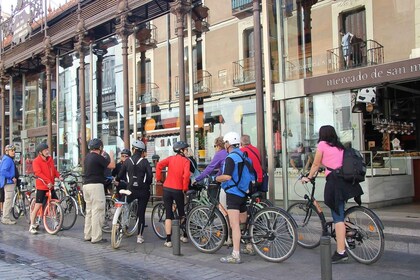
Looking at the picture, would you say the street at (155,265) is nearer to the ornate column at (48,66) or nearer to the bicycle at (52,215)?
the bicycle at (52,215)

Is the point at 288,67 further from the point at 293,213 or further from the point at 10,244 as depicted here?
the point at 10,244

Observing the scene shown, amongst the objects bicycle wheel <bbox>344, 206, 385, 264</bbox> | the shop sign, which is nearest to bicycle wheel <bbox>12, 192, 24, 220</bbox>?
the shop sign

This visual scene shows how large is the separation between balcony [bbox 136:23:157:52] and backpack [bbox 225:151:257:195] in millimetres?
7685

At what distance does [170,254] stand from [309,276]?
7.34 feet

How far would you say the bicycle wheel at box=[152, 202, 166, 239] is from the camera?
775 centimetres

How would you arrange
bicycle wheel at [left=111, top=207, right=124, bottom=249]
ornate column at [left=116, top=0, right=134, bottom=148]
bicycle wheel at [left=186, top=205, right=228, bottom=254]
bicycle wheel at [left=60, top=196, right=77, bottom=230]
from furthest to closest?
ornate column at [left=116, top=0, right=134, bottom=148], bicycle wheel at [left=60, top=196, right=77, bottom=230], bicycle wheel at [left=111, top=207, right=124, bottom=249], bicycle wheel at [left=186, top=205, right=228, bottom=254]

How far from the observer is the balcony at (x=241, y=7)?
10.5 meters

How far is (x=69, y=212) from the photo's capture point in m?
9.05

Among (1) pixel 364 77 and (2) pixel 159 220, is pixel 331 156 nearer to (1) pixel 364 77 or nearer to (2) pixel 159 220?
(1) pixel 364 77

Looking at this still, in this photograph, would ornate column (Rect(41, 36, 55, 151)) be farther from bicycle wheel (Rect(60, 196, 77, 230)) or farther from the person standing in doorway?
the person standing in doorway

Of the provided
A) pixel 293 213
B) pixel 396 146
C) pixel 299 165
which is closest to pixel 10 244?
pixel 293 213

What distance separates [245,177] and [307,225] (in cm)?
134

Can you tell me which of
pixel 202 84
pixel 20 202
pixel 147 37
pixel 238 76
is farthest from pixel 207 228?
pixel 147 37

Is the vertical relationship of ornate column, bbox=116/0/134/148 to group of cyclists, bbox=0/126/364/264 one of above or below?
above
